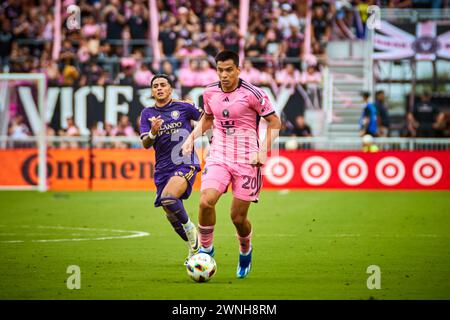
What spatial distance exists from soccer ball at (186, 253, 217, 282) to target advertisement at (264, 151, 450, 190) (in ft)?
50.9

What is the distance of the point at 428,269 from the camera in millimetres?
11836

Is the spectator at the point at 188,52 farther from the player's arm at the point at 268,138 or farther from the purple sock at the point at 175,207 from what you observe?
the player's arm at the point at 268,138

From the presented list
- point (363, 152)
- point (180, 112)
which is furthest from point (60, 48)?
point (180, 112)

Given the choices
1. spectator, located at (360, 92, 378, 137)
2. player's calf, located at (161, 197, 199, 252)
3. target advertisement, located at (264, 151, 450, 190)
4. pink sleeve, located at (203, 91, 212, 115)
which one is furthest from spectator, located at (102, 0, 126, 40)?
pink sleeve, located at (203, 91, 212, 115)

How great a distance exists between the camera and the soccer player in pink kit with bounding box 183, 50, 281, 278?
11.1 meters

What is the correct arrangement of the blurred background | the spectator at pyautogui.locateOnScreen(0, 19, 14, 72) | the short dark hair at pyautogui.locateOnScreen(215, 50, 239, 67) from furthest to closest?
the spectator at pyautogui.locateOnScreen(0, 19, 14, 72) < the blurred background < the short dark hair at pyautogui.locateOnScreen(215, 50, 239, 67)

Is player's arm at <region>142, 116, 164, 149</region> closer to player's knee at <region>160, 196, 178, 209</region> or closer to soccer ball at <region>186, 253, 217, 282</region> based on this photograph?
player's knee at <region>160, 196, 178, 209</region>

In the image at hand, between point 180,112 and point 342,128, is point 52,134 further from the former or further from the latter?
point 180,112

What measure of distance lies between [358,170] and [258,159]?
52.8 feet

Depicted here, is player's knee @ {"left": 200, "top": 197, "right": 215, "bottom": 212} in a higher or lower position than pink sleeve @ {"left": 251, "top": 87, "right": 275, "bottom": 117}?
lower

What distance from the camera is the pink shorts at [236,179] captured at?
439 inches

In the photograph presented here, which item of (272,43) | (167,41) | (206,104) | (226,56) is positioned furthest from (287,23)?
(226,56)

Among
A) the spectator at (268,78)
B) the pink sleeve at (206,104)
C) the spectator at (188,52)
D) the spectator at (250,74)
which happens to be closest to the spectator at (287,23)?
the spectator at (268,78)

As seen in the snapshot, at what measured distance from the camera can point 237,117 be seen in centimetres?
1122
